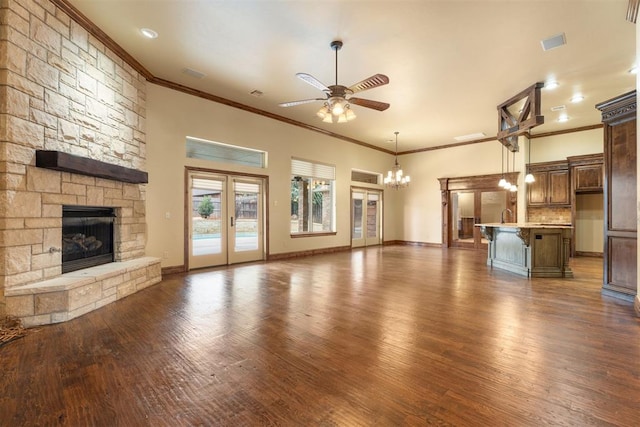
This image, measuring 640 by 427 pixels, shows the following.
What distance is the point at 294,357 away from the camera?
8.09 feet

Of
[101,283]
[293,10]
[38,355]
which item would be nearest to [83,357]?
[38,355]

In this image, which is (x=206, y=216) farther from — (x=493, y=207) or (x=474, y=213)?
(x=493, y=207)

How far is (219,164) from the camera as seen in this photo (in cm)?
648

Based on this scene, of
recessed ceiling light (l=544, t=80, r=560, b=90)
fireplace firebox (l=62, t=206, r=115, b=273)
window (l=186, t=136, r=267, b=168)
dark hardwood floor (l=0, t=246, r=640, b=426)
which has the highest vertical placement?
recessed ceiling light (l=544, t=80, r=560, b=90)

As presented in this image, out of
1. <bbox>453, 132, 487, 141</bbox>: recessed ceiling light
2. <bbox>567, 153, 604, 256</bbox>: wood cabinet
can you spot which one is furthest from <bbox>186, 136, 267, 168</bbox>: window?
<bbox>567, 153, 604, 256</bbox>: wood cabinet

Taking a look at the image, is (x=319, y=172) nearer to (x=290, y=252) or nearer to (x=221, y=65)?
(x=290, y=252)

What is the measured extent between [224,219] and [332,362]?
4.88 meters

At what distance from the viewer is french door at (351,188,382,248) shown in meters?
10.1

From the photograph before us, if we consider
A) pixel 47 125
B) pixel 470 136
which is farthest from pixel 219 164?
pixel 470 136

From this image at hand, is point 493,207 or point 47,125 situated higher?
point 47,125

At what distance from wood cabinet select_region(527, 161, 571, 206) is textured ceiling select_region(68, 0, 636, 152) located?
2.36 metres

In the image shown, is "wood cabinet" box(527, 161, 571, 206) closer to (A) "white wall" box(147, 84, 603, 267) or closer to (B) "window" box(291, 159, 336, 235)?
(A) "white wall" box(147, 84, 603, 267)

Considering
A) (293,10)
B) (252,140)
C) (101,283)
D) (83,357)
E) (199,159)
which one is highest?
(293,10)

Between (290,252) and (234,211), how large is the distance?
2.01 meters
